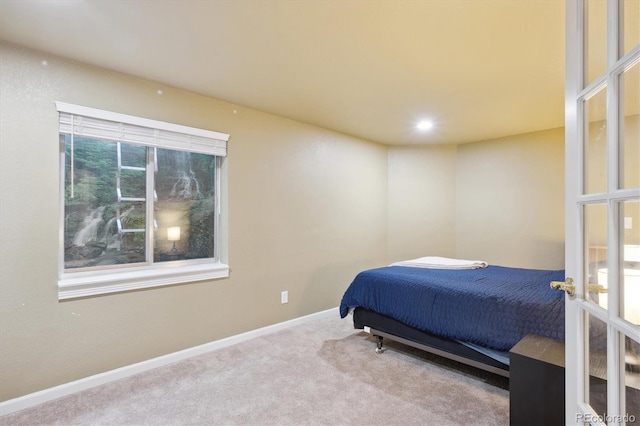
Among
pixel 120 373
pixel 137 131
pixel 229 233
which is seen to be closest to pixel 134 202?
pixel 137 131

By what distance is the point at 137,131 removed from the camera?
8.20ft

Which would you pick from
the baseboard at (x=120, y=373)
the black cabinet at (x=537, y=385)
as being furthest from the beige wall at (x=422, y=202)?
the black cabinet at (x=537, y=385)

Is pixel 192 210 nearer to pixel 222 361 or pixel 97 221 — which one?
pixel 97 221

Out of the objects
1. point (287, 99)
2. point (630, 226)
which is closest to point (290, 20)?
point (287, 99)

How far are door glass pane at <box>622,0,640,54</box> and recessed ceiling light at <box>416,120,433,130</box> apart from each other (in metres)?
2.85

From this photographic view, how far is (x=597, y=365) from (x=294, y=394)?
5.74ft

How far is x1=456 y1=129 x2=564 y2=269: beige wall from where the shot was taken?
3.79m

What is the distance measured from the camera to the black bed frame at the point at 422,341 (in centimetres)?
218

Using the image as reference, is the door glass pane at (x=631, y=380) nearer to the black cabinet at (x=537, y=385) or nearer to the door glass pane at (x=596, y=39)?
the black cabinet at (x=537, y=385)

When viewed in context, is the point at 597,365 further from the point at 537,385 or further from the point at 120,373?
the point at 120,373

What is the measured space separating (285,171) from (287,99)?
0.81 metres

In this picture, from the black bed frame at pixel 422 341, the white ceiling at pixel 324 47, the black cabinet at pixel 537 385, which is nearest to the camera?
the black cabinet at pixel 537 385

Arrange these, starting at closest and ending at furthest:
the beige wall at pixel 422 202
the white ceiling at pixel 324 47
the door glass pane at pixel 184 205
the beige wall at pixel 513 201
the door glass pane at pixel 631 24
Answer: the door glass pane at pixel 631 24, the white ceiling at pixel 324 47, the door glass pane at pixel 184 205, the beige wall at pixel 513 201, the beige wall at pixel 422 202

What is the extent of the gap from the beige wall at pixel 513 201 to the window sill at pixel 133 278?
3347mm
